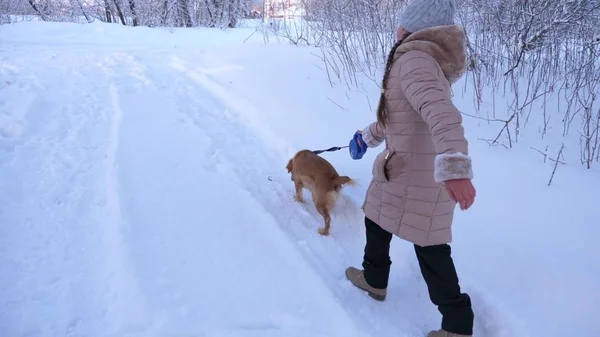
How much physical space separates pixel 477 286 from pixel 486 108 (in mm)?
2805

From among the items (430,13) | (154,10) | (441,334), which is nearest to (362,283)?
(441,334)

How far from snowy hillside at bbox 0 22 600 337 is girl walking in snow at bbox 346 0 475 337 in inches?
19.9

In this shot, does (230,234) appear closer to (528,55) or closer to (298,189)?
(298,189)

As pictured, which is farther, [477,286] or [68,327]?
[477,286]

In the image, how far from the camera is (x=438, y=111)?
1447 mm

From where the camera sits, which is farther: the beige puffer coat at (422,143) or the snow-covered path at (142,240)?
the snow-covered path at (142,240)

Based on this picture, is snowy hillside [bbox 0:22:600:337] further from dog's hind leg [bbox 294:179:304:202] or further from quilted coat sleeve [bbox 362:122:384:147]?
quilted coat sleeve [bbox 362:122:384:147]

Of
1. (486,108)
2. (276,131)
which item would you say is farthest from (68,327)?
(486,108)

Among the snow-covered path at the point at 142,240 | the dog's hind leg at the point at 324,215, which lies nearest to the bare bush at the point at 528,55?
the dog's hind leg at the point at 324,215

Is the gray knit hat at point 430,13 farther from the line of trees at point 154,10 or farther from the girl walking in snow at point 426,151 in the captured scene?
the line of trees at point 154,10

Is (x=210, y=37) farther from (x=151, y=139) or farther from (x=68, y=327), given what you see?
(x=68, y=327)

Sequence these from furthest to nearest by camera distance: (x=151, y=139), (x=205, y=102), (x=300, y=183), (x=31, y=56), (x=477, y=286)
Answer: (x=31, y=56), (x=205, y=102), (x=151, y=139), (x=300, y=183), (x=477, y=286)

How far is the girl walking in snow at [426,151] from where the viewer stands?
4.70 ft

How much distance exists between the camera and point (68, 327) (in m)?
1.94
